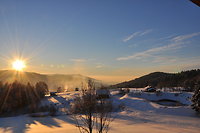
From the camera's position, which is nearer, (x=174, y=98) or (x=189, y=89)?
(x=174, y=98)

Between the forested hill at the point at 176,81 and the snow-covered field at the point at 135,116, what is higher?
the forested hill at the point at 176,81

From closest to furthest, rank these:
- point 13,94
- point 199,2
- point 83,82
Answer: point 199,2, point 83,82, point 13,94

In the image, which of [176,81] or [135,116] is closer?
[135,116]

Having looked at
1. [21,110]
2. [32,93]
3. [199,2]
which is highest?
[199,2]

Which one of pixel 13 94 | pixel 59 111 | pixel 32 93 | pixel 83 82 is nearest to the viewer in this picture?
pixel 83 82

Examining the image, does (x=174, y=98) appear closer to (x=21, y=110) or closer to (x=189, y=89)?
(x=189, y=89)

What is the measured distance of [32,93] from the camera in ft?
104

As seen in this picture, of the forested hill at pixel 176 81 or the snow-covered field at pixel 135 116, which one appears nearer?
the snow-covered field at pixel 135 116

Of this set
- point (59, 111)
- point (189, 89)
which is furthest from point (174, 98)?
point (59, 111)

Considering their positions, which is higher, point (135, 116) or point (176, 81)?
point (176, 81)

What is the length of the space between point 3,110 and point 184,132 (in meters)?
26.8

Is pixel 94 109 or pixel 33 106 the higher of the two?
pixel 94 109

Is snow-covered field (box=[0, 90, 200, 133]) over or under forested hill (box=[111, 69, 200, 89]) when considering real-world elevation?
under

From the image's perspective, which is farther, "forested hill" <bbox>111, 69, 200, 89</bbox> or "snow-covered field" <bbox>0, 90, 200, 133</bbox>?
"forested hill" <bbox>111, 69, 200, 89</bbox>
